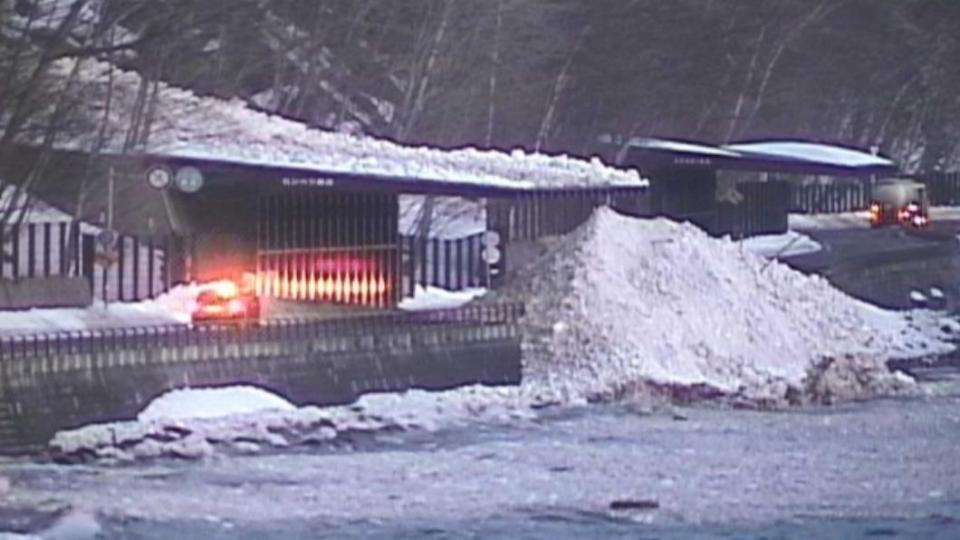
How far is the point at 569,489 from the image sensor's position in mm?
20016

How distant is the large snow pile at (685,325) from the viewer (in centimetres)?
2800

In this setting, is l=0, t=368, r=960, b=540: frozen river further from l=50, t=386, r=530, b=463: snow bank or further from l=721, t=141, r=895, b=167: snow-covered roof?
l=721, t=141, r=895, b=167: snow-covered roof

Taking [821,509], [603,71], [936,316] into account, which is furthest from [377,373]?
[603,71]

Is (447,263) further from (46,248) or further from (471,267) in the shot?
(46,248)

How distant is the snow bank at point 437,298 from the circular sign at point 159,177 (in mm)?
3412

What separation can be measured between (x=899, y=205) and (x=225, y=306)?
33.0m

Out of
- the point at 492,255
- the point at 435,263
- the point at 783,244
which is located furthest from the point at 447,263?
the point at 783,244

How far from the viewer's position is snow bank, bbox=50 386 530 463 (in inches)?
878

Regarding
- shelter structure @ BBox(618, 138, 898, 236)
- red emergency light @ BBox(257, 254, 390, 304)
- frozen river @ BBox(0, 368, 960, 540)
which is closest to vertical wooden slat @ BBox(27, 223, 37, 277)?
red emergency light @ BBox(257, 254, 390, 304)

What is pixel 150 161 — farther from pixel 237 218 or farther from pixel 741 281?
pixel 741 281

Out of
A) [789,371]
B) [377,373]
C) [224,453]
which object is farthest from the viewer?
[789,371]

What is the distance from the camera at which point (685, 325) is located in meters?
30.2

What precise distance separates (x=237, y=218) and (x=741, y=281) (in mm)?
6861

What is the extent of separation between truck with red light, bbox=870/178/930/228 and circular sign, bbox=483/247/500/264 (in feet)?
79.8
